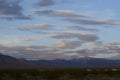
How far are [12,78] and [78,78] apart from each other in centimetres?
2235

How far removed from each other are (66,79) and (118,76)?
21.0 meters

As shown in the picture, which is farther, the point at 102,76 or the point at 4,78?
the point at 102,76

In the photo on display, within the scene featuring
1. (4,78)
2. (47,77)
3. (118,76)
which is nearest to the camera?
(4,78)

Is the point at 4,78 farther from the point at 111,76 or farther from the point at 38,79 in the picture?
the point at 111,76

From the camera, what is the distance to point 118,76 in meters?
111

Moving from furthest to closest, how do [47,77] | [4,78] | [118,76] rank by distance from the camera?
[118,76], [47,77], [4,78]

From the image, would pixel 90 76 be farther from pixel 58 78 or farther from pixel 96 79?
pixel 58 78

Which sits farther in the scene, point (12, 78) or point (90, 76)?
point (90, 76)

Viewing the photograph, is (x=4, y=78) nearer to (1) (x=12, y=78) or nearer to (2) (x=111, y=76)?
(1) (x=12, y=78)

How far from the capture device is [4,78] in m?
96.3

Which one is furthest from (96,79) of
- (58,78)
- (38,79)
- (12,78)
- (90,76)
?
(12,78)

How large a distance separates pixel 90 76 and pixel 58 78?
477 inches

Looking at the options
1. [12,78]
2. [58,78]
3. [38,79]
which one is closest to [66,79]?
[58,78]

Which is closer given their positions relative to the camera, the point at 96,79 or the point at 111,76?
the point at 96,79
